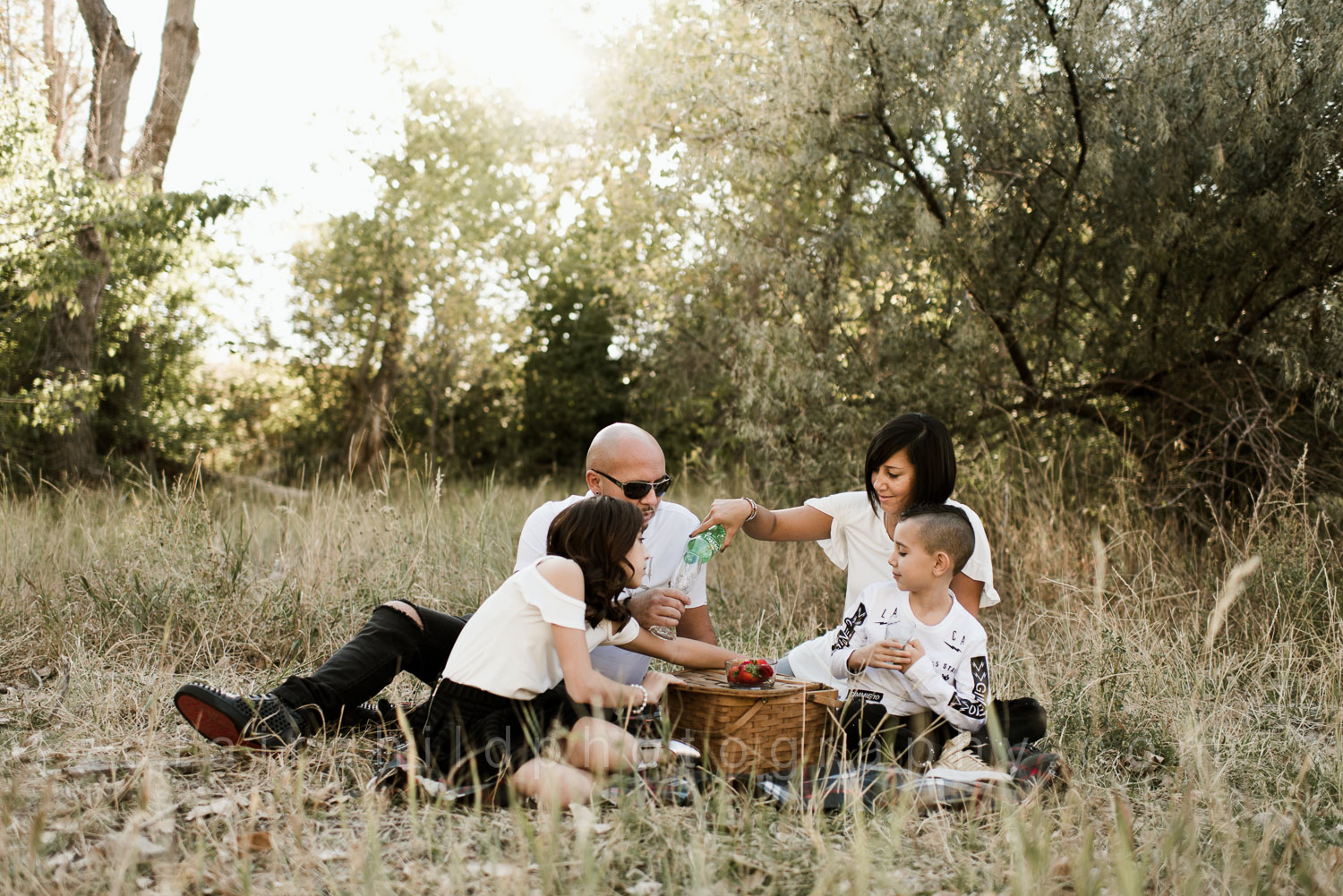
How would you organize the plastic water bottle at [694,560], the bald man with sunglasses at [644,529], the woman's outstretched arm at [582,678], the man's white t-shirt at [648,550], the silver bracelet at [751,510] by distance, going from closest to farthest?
the woman's outstretched arm at [582,678] < the bald man with sunglasses at [644,529] < the man's white t-shirt at [648,550] < the plastic water bottle at [694,560] < the silver bracelet at [751,510]

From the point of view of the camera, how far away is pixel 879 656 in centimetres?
297

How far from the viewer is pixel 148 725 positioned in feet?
10.4

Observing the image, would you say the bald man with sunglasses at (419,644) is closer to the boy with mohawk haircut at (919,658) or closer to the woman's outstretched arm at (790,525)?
the woman's outstretched arm at (790,525)

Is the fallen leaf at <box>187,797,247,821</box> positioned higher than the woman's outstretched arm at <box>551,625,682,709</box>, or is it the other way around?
the woman's outstretched arm at <box>551,625,682,709</box>

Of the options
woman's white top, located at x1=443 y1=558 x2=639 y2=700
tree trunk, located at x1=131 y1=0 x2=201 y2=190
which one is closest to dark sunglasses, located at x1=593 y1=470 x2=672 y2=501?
woman's white top, located at x1=443 y1=558 x2=639 y2=700

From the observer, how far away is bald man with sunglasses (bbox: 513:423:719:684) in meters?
3.16

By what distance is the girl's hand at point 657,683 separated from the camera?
9.70 feet

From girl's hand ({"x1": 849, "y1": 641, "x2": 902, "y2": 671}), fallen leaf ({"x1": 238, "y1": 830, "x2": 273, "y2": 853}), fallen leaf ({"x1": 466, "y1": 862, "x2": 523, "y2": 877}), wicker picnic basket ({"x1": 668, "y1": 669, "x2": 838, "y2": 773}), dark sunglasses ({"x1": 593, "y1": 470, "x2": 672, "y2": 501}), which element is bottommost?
fallen leaf ({"x1": 238, "y1": 830, "x2": 273, "y2": 853})

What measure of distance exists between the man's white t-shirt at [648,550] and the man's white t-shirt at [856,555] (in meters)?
0.45

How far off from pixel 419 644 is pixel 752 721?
4.01 feet

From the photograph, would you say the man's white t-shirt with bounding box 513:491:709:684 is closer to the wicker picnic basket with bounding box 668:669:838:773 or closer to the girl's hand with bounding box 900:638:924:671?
the wicker picnic basket with bounding box 668:669:838:773

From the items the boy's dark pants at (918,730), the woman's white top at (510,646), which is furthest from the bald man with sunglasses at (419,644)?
the boy's dark pants at (918,730)

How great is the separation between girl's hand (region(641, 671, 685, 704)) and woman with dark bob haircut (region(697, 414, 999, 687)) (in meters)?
0.61

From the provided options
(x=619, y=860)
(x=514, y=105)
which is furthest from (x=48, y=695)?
(x=514, y=105)
